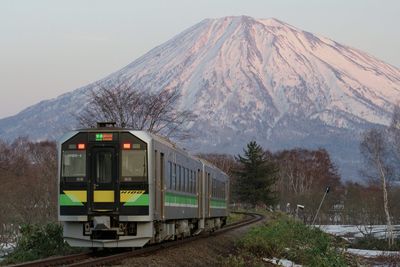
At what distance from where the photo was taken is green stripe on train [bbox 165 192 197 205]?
19594mm

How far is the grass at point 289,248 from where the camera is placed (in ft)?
51.5

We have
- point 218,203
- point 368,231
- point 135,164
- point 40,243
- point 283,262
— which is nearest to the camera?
point 135,164

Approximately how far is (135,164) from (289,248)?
578 cm

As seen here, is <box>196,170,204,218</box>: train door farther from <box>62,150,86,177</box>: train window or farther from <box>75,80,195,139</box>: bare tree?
<box>75,80,195,139</box>: bare tree

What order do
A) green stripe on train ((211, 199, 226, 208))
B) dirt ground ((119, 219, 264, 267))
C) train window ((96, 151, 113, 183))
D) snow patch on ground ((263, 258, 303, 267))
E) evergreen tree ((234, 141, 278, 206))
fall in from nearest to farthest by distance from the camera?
dirt ground ((119, 219, 264, 267))
train window ((96, 151, 113, 183))
snow patch on ground ((263, 258, 303, 267))
green stripe on train ((211, 199, 226, 208))
evergreen tree ((234, 141, 278, 206))

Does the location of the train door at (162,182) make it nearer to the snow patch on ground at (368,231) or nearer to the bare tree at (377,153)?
the snow patch on ground at (368,231)

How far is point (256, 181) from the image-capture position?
7500 cm

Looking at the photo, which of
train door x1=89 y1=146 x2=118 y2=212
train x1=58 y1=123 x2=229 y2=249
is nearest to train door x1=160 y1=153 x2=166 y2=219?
train x1=58 y1=123 x2=229 y2=249

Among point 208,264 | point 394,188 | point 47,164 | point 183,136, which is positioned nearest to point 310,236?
point 208,264

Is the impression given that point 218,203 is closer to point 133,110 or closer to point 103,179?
point 133,110

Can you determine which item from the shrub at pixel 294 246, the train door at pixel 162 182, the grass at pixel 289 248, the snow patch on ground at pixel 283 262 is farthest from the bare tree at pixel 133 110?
the snow patch on ground at pixel 283 262

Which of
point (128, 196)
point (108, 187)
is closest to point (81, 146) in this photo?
point (108, 187)

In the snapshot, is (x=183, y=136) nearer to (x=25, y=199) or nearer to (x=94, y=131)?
(x=25, y=199)

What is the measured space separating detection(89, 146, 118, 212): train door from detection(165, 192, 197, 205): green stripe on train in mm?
2248
